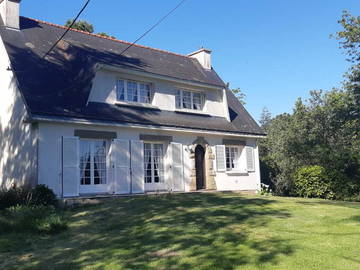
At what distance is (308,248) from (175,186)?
9925mm

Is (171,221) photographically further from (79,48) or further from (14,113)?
(79,48)

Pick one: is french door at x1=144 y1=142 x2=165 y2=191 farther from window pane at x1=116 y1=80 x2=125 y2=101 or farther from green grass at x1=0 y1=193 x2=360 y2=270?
green grass at x1=0 y1=193 x2=360 y2=270

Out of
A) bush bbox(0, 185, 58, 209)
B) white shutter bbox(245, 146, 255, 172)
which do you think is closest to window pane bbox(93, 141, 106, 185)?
bush bbox(0, 185, 58, 209)

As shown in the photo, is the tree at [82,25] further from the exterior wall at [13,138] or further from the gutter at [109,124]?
the gutter at [109,124]

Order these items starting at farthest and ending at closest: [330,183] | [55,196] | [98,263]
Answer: [330,183]
[55,196]
[98,263]

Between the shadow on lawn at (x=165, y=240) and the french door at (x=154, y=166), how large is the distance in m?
4.92

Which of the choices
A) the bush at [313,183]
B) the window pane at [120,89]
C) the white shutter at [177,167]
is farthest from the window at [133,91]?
the bush at [313,183]

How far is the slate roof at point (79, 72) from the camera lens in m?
13.3

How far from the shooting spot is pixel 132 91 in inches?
632

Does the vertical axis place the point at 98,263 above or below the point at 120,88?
below

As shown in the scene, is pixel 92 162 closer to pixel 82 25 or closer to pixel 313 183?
pixel 313 183

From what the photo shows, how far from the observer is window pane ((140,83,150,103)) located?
53.7 feet

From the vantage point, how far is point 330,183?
17.5 m

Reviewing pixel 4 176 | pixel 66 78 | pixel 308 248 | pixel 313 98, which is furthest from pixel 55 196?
pixel 313 98
